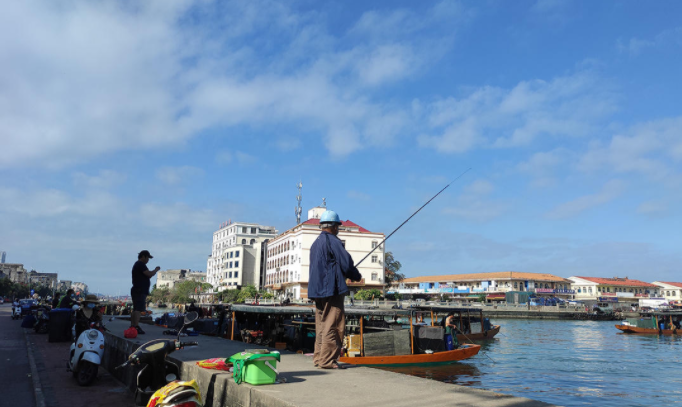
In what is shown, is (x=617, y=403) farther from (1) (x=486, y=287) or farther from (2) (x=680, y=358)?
(1) (x=486, y=287)

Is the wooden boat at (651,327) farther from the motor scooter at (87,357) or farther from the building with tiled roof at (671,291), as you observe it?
the building with tiled roof at (671,291)

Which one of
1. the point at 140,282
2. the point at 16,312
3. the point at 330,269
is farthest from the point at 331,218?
the point at 16,312

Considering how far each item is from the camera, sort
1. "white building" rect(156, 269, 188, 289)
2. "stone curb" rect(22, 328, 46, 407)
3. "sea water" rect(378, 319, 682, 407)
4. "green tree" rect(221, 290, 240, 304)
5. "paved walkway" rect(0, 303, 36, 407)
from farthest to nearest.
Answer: "white building" rect(156, 269, 188, 289) < "green tree" rect(221, 290, 240, 304) < "sea water" rect(378, 319, 682, 407) < "paved walkway" rect(0, 303, 36, 407) < "stone curb" rect(22, 328, 46, 407)

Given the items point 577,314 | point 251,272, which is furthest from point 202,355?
point 251,272

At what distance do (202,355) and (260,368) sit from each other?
7.58 feet

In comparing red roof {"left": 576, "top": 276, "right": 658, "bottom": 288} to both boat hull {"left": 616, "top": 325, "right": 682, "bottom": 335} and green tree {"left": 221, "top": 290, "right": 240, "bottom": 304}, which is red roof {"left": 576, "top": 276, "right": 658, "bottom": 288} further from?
green tree {"left": 221, "top": 290, "right": 240, "bottom": 304}

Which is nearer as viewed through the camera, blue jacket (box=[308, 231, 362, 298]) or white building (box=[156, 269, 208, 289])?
blue jacket (box=[308, 231, 362, 298])

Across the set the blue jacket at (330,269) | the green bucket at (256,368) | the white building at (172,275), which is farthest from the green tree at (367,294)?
the white building at (172,275)

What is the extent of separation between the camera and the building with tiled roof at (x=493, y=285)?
8325 centimetres

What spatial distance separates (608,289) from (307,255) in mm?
67879

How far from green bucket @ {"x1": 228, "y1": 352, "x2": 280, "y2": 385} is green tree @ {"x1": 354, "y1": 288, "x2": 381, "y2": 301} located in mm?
52837

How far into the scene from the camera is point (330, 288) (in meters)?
5.08

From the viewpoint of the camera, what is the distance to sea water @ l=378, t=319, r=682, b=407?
1359 centimetres

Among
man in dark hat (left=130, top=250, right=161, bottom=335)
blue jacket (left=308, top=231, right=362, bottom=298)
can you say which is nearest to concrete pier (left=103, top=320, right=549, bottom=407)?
blue jacket (left=308, top=231, right=362, bottom=298)
